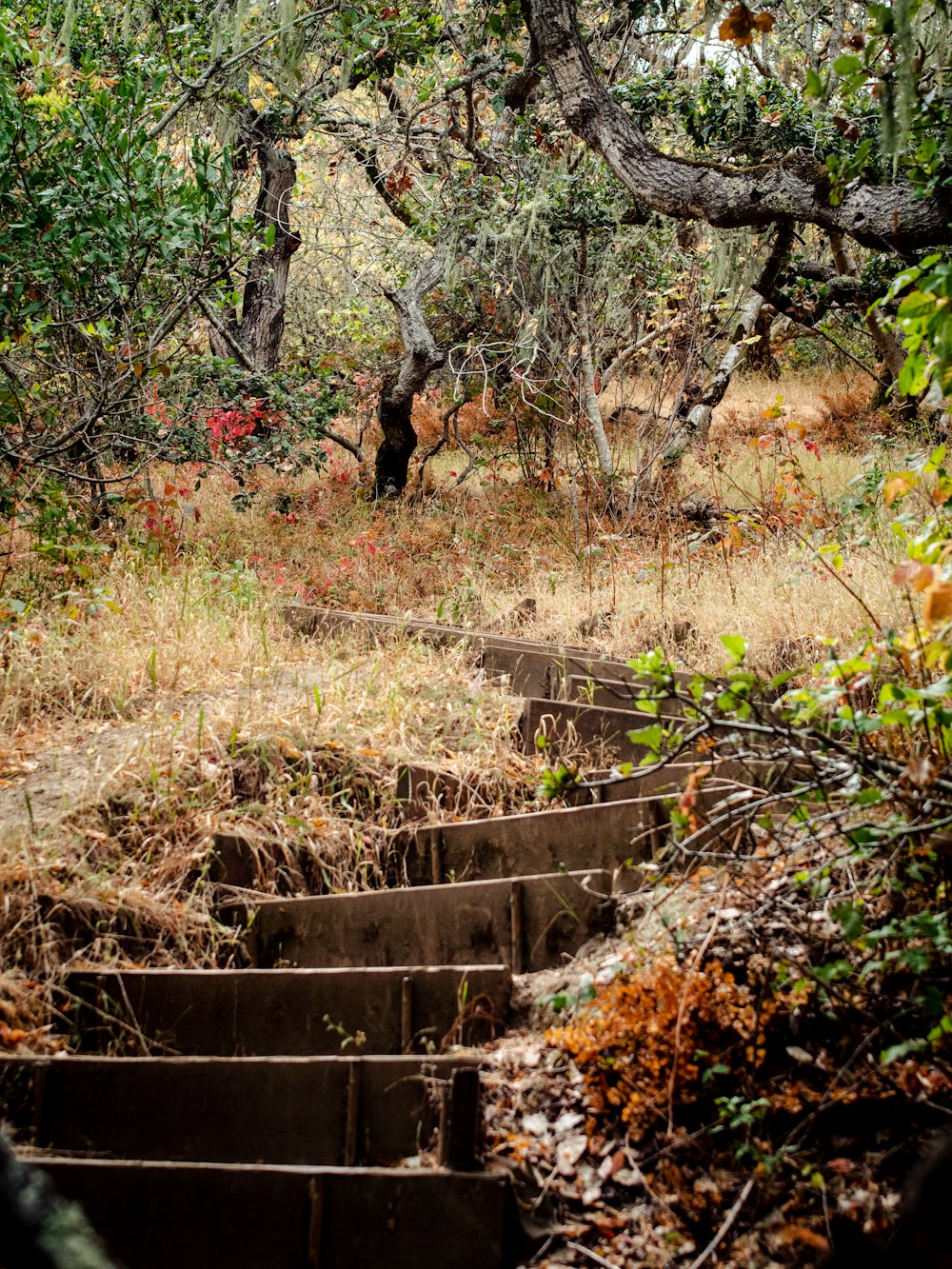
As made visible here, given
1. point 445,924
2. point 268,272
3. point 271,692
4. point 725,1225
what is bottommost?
point 725,1225

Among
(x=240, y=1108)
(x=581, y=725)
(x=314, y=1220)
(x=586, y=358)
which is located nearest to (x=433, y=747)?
(x=581, y=725)

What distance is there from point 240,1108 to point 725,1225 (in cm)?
144

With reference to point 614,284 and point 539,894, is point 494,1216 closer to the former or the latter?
point 539,894

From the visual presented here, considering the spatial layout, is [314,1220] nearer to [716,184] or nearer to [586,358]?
[716,184]

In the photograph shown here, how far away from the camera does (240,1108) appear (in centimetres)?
285

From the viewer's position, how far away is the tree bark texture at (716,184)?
19.2 feet

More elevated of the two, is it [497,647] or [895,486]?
[895,486]

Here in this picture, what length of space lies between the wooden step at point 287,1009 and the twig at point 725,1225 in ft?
3.25

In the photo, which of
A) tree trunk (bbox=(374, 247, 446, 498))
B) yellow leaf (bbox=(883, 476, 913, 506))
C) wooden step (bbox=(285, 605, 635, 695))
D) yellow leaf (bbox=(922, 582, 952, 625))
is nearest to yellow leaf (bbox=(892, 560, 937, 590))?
yellow leaf (bbox=(922, 582, 952, 625))

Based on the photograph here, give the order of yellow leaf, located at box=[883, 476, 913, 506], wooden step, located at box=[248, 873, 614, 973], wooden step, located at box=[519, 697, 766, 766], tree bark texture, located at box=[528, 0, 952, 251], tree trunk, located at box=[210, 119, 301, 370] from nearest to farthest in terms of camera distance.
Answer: yellow leaf, located at box=[883, 476, 913, 506] < wooden step, located at box=[248, 873, 614, 973] < wooden step, located at box=[519, 697, 766, 766] < tree bark texture, located at box=[528, 0, 952, 251] < tree trunk, located at box=[210, 119, 301, 370]

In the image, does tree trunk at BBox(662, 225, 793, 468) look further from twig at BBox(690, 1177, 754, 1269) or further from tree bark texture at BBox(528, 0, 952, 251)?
twig at BBox(690, 1177, 754, 1269)

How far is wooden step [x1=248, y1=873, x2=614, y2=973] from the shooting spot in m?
3.53

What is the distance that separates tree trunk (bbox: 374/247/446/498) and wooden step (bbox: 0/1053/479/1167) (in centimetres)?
829

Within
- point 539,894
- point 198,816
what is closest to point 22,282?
point 198,816
